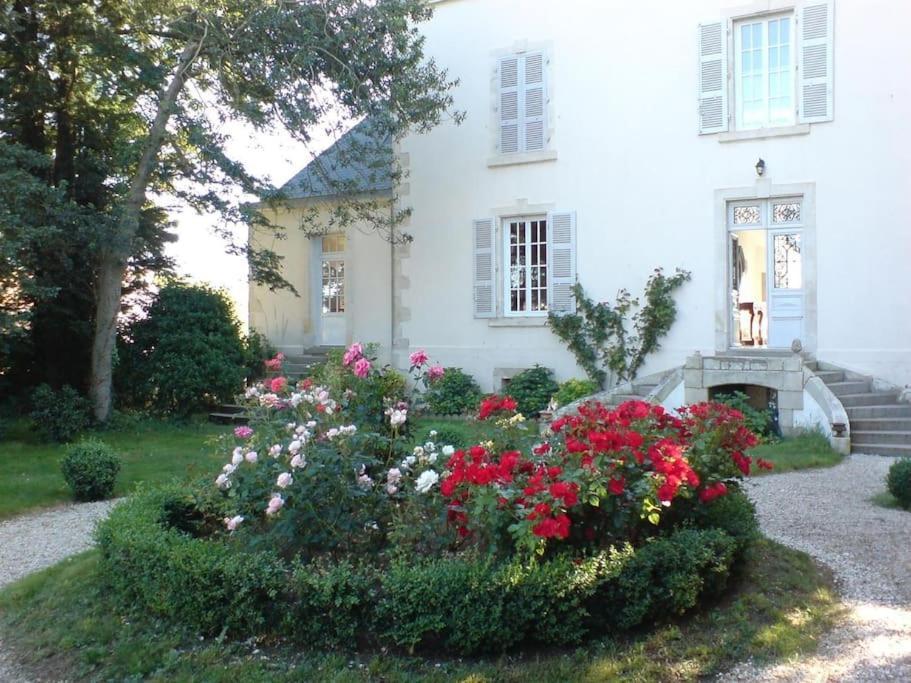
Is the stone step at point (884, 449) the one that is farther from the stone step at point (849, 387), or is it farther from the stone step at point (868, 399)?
the stone step at point (849, 387)

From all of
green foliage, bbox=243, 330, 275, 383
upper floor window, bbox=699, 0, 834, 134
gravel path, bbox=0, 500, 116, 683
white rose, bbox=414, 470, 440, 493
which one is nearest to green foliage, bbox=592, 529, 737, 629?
white rose, bbox=414, 470, 440, 493

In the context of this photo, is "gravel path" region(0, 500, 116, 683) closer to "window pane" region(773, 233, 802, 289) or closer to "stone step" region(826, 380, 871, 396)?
"stone step" region(826, 380, 871, 396)

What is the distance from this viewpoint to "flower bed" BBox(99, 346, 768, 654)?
3938mm

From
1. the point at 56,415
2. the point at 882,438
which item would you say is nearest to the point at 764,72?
the point at 882,438

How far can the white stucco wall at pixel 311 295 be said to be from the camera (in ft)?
49.5

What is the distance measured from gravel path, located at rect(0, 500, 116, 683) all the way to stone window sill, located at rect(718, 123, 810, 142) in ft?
28.6

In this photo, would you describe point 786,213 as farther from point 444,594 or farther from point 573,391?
point 444,594

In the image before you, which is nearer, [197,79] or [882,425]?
[882,425]

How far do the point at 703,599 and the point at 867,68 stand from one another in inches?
353

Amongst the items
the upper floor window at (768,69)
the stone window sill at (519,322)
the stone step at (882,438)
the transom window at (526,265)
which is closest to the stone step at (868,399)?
the stone step at (882,438)

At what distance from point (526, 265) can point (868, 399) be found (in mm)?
5172

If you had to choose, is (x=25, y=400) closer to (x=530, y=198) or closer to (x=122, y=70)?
(x=122, y=70)

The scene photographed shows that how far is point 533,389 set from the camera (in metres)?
12.8

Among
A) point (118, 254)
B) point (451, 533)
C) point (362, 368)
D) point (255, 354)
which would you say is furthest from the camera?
point (255, 354)
